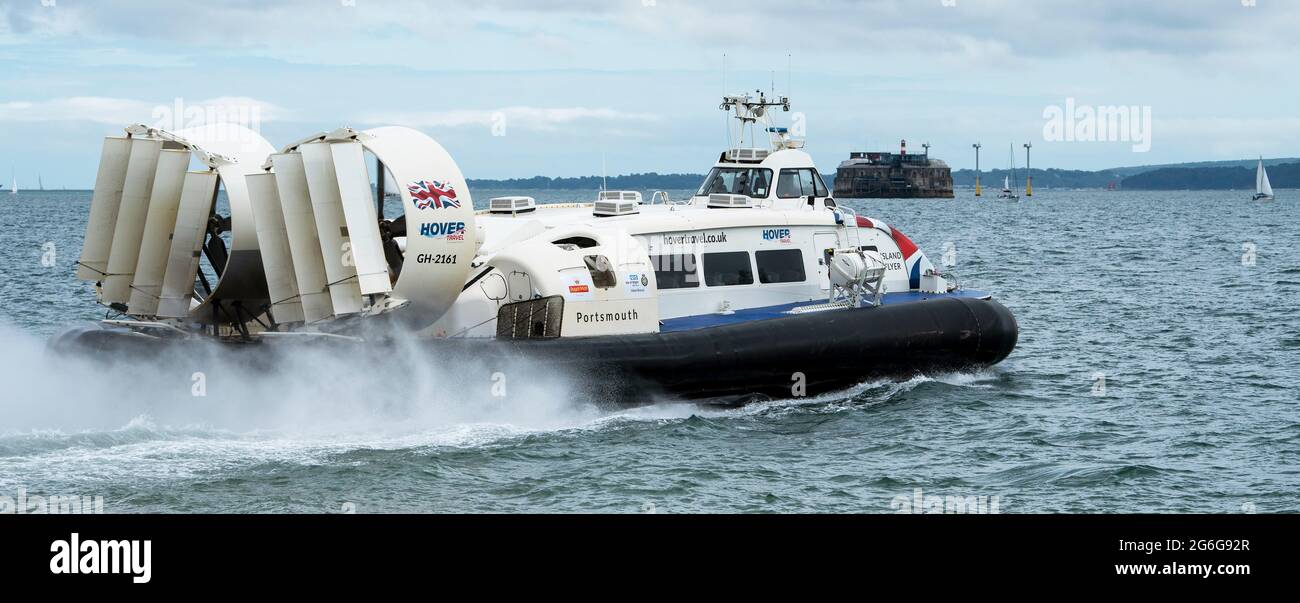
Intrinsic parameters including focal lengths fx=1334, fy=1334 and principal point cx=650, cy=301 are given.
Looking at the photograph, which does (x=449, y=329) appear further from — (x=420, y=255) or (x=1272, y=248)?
(x=1272, y=248)

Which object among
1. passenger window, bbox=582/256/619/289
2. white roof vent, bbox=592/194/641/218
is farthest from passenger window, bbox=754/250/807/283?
passenger window, bbox=582/256/619/289

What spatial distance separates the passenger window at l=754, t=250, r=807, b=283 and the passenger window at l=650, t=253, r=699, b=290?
100cm

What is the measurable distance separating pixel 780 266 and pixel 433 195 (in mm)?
5173

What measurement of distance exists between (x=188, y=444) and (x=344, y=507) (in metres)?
2.36

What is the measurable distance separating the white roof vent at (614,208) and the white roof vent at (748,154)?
2537 millimetres

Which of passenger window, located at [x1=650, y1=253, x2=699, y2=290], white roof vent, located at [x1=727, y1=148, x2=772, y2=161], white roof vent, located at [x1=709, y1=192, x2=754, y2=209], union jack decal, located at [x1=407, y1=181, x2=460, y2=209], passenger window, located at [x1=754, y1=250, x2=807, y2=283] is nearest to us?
union jack decal, located at [x1=407, y1=181, x2=460, y2=209]

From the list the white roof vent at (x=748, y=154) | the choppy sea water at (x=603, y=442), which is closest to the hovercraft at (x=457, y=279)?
the choppy sea water at (x=603, y=442)

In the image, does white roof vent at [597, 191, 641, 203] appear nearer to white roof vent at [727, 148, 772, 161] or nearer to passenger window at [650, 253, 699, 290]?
passenger window at [650, 253, 699, 290]

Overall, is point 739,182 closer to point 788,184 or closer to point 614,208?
point 788,184

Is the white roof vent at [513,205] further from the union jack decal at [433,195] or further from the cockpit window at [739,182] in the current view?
the union jack decal at [433,195]

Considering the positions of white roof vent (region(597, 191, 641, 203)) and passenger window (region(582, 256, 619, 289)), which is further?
white roof vent (region(597, 191, 641, 203))

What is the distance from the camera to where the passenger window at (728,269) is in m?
16.0

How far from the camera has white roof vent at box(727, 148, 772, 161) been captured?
18297 millimetres
